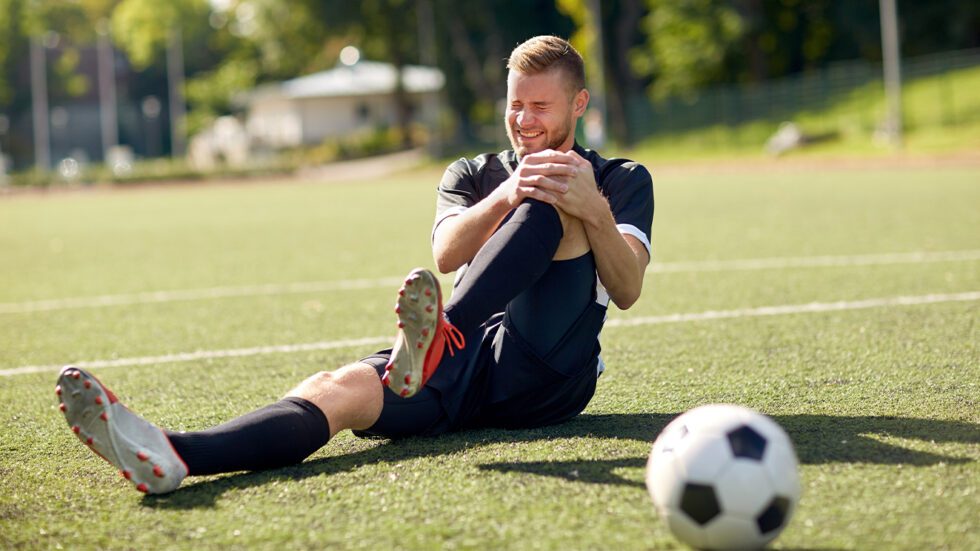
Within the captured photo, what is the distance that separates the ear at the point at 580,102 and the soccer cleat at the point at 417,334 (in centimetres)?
99

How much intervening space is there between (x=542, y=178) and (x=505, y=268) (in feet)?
1.04

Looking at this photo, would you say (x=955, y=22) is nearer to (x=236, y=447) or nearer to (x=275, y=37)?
(x=275, y=37)

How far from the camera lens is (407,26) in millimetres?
55000

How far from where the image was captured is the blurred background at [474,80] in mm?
34719

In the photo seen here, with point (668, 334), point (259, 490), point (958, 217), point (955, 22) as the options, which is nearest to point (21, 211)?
point (958, 217)

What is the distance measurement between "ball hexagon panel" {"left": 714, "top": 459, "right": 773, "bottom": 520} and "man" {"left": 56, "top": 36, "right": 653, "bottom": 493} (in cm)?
100

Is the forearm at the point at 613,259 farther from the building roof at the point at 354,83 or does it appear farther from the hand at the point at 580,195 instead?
the building roof at the point at 354,83

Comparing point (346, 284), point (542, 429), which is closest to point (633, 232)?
point (542, 429)

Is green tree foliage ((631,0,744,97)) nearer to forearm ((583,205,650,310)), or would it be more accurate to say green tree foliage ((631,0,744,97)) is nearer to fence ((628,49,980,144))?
fence ((628,49,980,144))

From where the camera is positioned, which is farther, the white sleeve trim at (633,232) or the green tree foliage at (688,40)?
the green tree foliage at (688,40)

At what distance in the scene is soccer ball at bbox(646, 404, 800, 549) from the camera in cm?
267

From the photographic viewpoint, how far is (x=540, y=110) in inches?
153

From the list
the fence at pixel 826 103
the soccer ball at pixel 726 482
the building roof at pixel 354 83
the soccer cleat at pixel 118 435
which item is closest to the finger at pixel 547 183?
the soccer ball at pixel 726 482

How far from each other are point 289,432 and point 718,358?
2.52 metres
